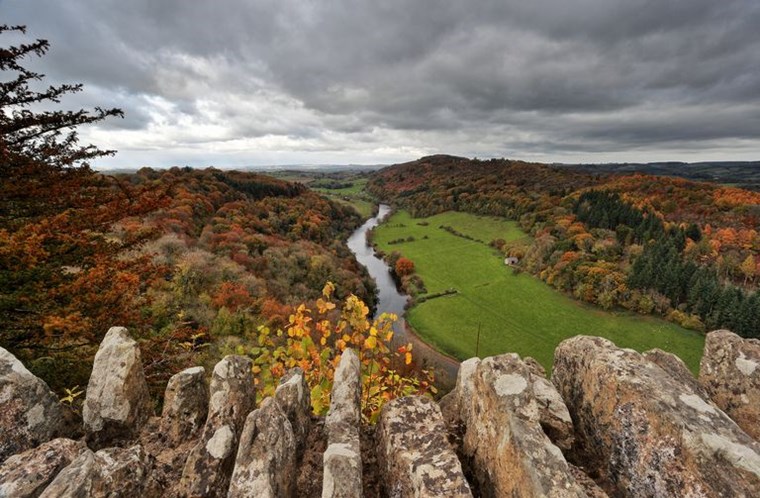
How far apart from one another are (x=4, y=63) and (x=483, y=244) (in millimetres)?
124161

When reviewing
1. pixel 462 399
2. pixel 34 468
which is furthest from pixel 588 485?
pixel 34 468

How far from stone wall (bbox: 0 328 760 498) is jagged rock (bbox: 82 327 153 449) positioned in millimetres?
17

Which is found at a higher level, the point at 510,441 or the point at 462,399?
the point at 510,441

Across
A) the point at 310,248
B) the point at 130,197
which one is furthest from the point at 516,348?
the point at 130,197

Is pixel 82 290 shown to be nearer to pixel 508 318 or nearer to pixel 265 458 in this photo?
pixel 265 458

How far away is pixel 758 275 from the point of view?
79.9 meters

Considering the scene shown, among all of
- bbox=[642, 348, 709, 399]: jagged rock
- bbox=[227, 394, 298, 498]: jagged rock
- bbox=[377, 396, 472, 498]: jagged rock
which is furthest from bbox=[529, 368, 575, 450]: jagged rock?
bbox=[227, 394, 298, 498]: jagged rock

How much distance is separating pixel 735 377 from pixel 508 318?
7275cm

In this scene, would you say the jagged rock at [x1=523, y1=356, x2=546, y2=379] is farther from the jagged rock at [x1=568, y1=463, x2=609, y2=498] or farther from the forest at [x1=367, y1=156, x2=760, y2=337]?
the forest at [x1=367, y1=156, x2=760, y2=337]

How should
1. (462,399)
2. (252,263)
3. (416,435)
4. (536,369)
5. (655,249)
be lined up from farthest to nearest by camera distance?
(655,249)
(252,263)
(536,369)
(462,399)
(416,435)

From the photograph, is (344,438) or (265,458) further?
(344,438)

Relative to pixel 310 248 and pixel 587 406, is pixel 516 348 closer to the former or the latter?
pixel 310 248

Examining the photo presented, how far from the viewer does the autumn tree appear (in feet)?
33.1

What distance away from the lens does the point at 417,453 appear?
4379 mm
